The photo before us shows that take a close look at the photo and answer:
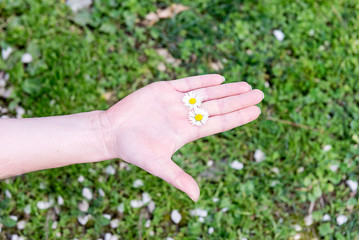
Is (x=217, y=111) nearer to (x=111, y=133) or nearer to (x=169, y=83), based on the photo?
(x=169, y=83)

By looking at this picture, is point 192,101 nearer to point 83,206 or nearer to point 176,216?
point 176,216

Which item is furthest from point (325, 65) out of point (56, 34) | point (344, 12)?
point (56, 34)

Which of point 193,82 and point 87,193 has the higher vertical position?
point 193,82

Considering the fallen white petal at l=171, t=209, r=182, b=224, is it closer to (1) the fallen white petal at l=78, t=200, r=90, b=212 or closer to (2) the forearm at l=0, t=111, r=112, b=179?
(1) the fallen white petal at l=78, t=200, r=90, b=212

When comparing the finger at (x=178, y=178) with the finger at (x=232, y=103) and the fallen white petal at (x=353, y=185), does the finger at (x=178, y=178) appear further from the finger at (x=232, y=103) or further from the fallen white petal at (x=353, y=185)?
the fallen white petal at (x=353, y=185)

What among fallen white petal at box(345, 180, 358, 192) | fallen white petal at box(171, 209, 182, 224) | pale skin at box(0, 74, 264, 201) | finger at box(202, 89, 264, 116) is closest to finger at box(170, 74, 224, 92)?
pale skin at box(0, 74, 264, 201)

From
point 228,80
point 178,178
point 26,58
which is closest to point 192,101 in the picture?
point 178,178
